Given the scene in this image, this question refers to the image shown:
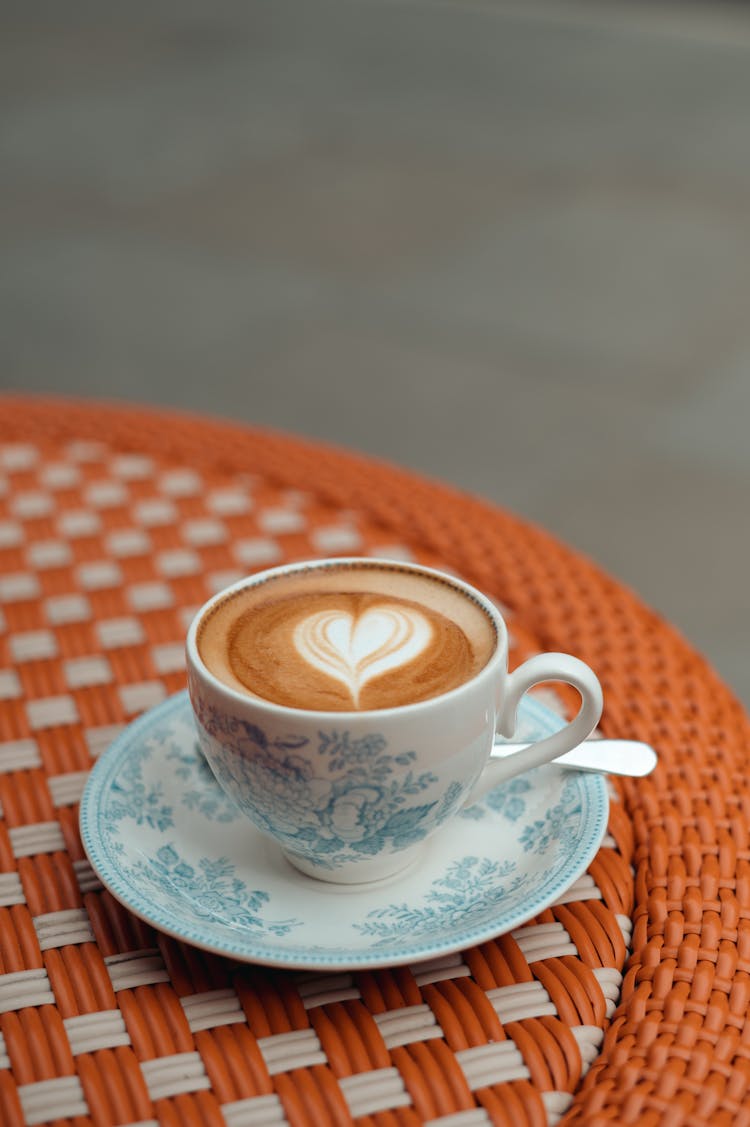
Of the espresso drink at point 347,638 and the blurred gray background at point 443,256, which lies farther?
the blurred gray background at point 443,256

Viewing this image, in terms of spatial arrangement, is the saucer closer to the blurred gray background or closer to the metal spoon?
the metal spoon

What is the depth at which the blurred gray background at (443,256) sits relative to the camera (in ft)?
5.76

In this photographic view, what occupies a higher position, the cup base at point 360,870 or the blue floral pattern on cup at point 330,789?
the blue floral pattern on cup at point 330,789

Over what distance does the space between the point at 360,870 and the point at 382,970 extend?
0.04 metres

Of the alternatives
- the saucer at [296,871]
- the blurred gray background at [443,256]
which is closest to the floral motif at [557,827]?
the saucer at [296,871]

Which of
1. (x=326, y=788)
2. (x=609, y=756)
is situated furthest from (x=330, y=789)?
(x=609, y=756)

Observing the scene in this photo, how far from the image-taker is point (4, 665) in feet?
1.97

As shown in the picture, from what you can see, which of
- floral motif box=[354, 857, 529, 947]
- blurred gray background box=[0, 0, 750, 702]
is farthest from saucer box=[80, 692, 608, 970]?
blurred gray background box=[0, 0, 750, 702]

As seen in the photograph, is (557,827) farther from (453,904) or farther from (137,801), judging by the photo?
(137,801)

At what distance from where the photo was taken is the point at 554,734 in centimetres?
46

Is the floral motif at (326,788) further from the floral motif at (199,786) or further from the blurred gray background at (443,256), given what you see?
the blurred gray background at (443,256)

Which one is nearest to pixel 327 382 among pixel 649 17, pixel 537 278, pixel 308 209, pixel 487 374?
pixel 487 374

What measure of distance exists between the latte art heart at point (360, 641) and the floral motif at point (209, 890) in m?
0.08

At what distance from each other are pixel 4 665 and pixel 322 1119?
0.98ft
